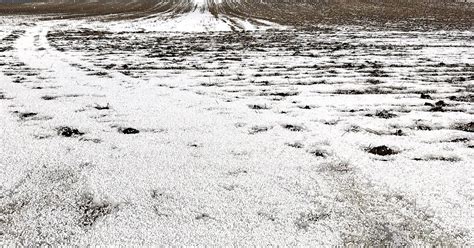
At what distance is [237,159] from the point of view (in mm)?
3068

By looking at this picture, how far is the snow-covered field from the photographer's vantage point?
216cm

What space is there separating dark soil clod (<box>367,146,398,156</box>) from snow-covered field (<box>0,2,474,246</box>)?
0.03m

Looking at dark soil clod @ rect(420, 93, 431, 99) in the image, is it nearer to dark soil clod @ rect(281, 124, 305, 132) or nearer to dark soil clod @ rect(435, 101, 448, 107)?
dark soil clod @ rect(435, 101, 448, 107)

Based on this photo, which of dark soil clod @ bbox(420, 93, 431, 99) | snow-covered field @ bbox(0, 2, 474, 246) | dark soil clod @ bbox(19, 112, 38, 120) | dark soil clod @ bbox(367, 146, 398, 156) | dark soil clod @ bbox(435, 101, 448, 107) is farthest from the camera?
dark soil clod @ bbox(420, 93, 431, 99)

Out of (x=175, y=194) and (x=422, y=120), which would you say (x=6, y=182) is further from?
(x=422, y=120)

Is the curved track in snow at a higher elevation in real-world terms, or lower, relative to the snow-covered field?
higher

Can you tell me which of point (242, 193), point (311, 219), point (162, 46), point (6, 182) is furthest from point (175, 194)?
point (162, 46)

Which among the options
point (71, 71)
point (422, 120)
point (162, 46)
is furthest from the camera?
point (162, 46)

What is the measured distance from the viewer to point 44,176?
2.70m

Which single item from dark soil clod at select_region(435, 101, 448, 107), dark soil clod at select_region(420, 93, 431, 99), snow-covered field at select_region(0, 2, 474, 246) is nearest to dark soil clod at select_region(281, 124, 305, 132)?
snow-covered field at select_region(0, 2, 474, 246)

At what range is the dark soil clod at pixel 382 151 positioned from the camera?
3.12 m

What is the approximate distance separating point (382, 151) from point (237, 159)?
1.22 metres

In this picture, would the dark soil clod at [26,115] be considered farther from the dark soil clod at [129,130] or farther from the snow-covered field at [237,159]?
the dark soil clod at [129,130]

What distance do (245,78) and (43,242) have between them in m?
4.60
